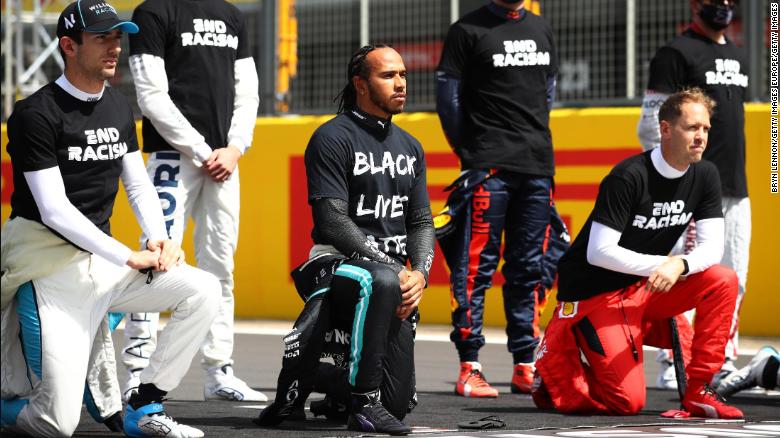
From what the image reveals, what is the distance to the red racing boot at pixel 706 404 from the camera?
20.7 ft

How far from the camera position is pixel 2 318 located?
18.5ft

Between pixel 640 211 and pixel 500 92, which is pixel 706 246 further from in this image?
pixel 500 92

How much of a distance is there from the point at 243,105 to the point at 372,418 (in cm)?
210

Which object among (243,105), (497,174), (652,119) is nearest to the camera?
(243,105)

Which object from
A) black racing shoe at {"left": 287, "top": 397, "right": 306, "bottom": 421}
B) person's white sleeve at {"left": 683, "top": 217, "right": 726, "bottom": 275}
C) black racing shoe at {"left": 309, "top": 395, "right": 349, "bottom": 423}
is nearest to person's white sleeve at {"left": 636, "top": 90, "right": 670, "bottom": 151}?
person's white sleeve at {"left": 683, "top": 217, "right": 726, "bottom": 275}

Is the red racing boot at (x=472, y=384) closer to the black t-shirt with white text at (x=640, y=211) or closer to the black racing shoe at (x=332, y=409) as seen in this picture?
the black t-shirt with white text at (x=640, y=211)

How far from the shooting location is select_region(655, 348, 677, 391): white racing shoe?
304 inches

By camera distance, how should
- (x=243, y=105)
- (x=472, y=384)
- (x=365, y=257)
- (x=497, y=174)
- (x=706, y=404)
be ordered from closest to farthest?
(x=365, y=257) → (x=706, y=404) → (x=243, y=105) → (x=472, y=384) → (x=497, y=174)

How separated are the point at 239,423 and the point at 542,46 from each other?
2.68 metres

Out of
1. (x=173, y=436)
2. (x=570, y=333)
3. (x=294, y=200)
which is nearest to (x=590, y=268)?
(x=570, y=333)

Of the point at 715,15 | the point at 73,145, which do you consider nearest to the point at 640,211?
the point at 715,15

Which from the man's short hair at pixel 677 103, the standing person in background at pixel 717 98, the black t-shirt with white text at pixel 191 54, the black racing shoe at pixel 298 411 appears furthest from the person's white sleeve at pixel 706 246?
the black t-shirt with white text at pixel 191 54

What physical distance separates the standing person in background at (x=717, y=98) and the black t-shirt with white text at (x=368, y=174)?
77.0 inches

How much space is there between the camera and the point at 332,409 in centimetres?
616
